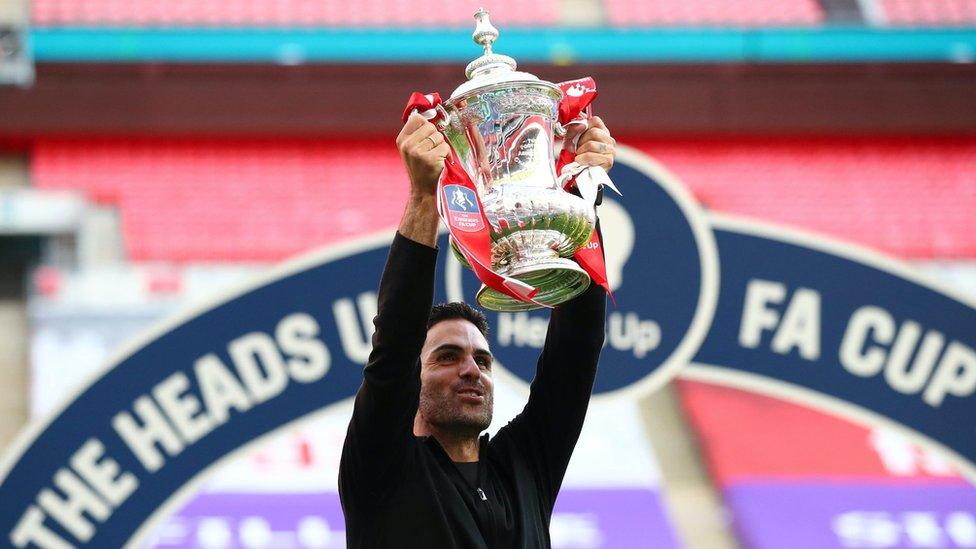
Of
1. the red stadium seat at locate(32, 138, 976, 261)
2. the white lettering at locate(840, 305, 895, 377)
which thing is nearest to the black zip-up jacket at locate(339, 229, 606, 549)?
the white lettering at locate(840, 305, 895, 377)

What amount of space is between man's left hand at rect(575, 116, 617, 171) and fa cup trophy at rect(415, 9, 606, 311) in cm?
2

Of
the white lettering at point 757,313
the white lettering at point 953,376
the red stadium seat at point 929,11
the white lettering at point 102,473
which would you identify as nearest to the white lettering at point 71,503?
the white lettering at point 102,473

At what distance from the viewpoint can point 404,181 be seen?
6449mm

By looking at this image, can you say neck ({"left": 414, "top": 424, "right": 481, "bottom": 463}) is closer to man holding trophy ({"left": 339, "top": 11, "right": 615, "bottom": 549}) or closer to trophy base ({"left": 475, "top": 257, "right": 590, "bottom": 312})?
man holding trophy ({"left": 339, "top": 11, "right": 615, "bottom": 549})

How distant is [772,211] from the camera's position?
6543 millimetres

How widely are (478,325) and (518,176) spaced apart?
283mm

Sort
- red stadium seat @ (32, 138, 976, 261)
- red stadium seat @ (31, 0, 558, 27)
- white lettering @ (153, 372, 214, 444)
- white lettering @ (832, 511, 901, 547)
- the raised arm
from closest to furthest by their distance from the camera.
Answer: the raised arm, white lettering @ (153, 372, 214, 444), white lettering @ (832, 511, 901, 547), red stadium seat @ (32, 138, 976, 261), red stadium seat @ (31, 0, 558, 27)

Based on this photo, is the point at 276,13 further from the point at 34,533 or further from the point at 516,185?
the point at 516,185

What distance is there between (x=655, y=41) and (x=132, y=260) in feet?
9.11

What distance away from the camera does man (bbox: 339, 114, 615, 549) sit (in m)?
1.86

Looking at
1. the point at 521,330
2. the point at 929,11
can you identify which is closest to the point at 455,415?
the point at 521,330

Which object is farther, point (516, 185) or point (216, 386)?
point (216, 386)

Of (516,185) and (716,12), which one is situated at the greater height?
(516,185)

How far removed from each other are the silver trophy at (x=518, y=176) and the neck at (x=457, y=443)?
0.20 m
